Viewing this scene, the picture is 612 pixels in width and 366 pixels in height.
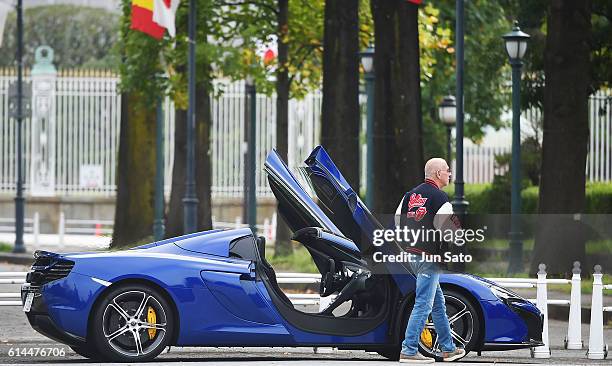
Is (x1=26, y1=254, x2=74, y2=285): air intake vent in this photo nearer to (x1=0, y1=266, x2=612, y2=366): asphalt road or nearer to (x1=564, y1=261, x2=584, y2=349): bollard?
(x1=0, y1=266, x2=612, y2=366): asphalt road

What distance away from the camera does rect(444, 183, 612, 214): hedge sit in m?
37.9

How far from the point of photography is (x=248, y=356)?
14.8 m

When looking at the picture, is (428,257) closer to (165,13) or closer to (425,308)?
(425,308)

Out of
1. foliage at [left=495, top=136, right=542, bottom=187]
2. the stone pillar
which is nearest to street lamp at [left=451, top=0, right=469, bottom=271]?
foliage at [left=495, top=136, right=542, bottom=187]

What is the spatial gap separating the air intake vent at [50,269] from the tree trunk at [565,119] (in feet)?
41.1

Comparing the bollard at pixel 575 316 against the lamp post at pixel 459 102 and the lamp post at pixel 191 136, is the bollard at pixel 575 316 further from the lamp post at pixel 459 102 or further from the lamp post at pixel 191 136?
the lamp post at pixel 191 136

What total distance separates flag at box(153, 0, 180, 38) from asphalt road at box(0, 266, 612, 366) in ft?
49.0

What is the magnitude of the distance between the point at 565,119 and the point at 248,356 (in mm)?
11408

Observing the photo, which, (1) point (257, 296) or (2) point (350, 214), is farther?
(2) point (350, 214)

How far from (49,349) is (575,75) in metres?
11.9

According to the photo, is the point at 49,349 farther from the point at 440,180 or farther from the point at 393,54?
the point at 393,54

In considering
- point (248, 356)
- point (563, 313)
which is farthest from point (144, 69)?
point (248, 356)

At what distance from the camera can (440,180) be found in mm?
13555

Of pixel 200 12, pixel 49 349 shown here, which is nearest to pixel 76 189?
pixel 200 12
